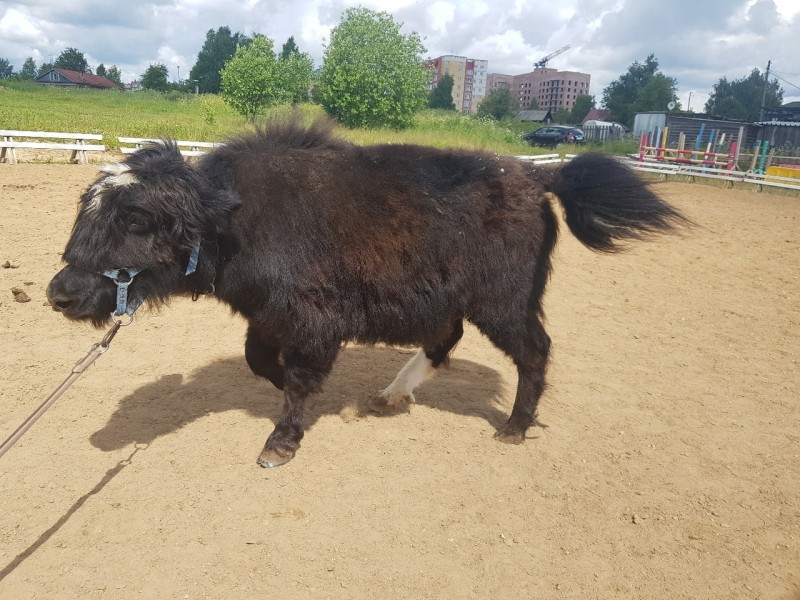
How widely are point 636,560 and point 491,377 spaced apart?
265 centimetres

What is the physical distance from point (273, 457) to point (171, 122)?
94.5ft

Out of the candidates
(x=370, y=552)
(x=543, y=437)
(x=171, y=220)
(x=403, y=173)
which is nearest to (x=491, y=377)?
(x=543, y=437)

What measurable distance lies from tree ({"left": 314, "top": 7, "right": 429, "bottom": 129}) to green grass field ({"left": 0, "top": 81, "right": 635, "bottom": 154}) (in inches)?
63.1

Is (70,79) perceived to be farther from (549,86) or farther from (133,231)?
(133,231)

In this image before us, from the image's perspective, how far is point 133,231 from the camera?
3.52 meters

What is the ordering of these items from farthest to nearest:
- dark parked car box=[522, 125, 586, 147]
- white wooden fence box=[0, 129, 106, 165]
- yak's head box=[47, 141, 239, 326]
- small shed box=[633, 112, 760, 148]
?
dark parked car box=[522, 125, 586, 147] < small shed box=[633, 112, 760, 148] < white wooden fence box=[0, 129, 106, 165] < yak's head box=[47, 141, 239, 326]

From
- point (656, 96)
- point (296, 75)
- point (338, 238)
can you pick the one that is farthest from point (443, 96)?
point (338, 238)

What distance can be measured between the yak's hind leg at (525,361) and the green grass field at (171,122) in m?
2.38

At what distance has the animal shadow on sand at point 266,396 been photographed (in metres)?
4.57

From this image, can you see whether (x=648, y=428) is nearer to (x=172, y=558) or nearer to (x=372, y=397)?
(x=372, y=397)

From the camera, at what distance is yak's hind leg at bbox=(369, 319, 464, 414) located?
16.5 ft

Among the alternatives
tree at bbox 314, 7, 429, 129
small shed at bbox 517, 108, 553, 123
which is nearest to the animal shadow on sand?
tree at bbox 314, 7, 429, 129

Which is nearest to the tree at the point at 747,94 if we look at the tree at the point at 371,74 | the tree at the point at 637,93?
the tree at the point at 637,93

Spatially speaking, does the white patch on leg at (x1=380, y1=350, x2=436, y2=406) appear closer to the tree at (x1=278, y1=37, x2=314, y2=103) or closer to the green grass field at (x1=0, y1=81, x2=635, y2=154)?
the green grass field at (x1=0, y1=81, x2=635, y2=154)
